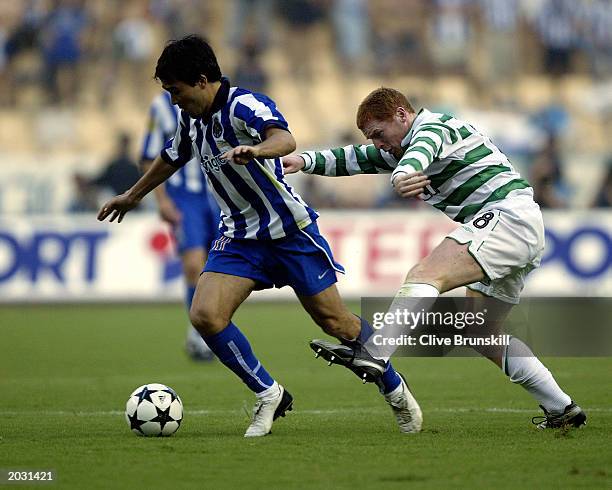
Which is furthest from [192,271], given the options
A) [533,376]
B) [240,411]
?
[533,376]

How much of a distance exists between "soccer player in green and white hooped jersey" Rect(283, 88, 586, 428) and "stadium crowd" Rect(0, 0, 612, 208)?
1525cm

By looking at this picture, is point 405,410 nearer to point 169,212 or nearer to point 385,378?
point 385,378

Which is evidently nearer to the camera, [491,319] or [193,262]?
[491,319]

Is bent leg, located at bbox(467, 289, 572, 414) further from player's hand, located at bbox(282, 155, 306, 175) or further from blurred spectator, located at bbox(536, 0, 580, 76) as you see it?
blurred spectator, located at bbox(536, 0, 580, 76)

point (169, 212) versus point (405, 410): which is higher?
point (169, 212)

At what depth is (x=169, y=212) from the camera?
1044 cm

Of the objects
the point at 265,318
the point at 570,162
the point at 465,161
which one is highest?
the point at 465,161

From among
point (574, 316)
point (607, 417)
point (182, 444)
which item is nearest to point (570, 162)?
point (574, 316)

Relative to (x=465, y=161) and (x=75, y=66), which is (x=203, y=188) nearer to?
(x=465, y=161)

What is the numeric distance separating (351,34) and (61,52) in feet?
17.8

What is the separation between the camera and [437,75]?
22734mm

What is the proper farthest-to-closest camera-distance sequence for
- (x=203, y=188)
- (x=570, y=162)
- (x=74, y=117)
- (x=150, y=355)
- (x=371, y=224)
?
(x=74, y=117) < (x=570, y=162) < (x=371, y=224) < (x=150, y=355) < (x=203, y=188)

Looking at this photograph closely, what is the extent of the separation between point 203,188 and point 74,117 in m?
12.4

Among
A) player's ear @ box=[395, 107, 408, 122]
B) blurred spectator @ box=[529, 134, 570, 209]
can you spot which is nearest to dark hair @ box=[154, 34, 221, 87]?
player's ear @ box=[395, 107, 408, 122]
